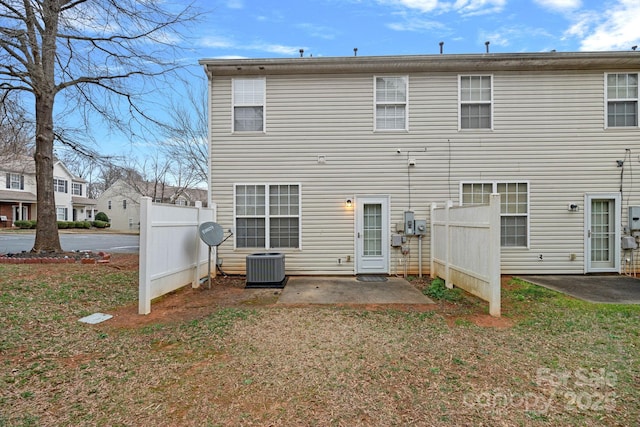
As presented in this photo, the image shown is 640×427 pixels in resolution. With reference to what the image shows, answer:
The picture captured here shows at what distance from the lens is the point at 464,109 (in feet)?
25.5

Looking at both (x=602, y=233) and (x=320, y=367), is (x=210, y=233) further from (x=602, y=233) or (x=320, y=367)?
(x=602, y=233)

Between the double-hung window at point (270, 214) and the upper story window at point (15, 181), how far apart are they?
101ft

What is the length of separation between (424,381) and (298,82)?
7157mm

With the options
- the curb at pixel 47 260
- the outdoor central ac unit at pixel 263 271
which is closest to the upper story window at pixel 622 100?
the outdoor central ac unit at pixel 263 271

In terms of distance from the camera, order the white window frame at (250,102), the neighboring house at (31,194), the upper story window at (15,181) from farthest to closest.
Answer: the upper story window at (15,181)
the neighboring house at (31,194)
the white window frame at (250,102)

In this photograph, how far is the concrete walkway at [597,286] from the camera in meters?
5.62

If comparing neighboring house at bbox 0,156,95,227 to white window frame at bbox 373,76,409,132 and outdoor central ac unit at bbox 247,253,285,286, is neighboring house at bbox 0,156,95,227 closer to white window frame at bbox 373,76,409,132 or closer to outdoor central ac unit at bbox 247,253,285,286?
outdoor central ac unit at bbox 247,253,285,286

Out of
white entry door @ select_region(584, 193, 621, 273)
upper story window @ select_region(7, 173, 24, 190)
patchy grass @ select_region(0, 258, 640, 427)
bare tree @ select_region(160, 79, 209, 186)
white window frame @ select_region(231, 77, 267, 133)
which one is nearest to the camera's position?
patchy grass @ select_region(0, 258, 640, 427)

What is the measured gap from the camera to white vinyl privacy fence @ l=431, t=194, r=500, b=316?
4820 millimetres

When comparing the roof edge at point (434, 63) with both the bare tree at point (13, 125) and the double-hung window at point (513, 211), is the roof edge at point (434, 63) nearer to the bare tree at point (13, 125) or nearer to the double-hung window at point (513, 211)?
the double-hung window at point (513, 211)

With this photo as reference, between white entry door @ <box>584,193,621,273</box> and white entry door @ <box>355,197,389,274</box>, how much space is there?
16.6ft

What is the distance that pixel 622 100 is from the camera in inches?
299

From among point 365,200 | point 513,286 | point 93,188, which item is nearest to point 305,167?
point 365,200

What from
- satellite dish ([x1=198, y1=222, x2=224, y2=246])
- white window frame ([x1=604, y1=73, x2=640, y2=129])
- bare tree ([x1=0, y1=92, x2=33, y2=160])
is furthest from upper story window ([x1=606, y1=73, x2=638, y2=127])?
bare tree ([x1=0, y1=92, x2=33, y2=160])
